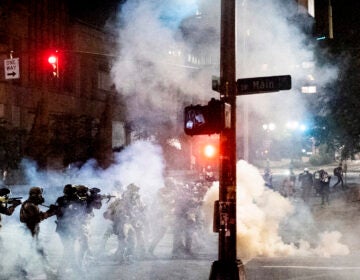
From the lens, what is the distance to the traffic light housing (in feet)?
20.0

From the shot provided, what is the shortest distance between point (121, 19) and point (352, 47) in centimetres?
1697

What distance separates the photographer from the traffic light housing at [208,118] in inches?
240

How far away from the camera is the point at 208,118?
20.2 ft

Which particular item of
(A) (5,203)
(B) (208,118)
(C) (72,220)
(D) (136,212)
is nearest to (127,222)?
(D) (136,212)

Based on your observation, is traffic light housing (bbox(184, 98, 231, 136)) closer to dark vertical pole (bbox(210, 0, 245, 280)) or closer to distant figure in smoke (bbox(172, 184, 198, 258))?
dark vertical pole (bbox(210, 0, 245, 280))

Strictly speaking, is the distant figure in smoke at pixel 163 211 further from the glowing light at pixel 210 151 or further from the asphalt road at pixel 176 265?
the glowing light at pixel 210 151

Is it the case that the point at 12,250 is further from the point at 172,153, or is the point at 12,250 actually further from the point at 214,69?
the point at 172,153

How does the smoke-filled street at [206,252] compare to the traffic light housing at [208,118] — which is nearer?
the traffic light housing at [208,118]

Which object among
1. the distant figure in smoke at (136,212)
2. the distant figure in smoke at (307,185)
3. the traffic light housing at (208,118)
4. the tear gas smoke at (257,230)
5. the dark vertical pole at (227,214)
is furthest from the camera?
the distant figure in smoke at (307,185)

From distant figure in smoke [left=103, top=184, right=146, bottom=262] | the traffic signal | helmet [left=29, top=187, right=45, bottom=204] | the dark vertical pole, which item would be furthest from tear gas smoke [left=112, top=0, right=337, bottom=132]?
helmet [left=29, top=187, right=45, bottom=204]

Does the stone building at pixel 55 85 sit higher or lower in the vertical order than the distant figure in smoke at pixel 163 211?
higher

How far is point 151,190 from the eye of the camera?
14.3 m

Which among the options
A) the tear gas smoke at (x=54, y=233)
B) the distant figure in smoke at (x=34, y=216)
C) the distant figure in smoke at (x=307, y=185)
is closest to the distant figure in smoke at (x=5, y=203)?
the distant figure in smoke at (x=34, y=216)

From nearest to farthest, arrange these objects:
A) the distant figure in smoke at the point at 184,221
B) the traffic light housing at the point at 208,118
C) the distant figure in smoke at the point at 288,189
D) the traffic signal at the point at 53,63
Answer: the traffic light housing at the point at 208,118
the distant figure in smoke at the point at 184,221
the traffic signal at the point at 53,63
the distant figure in smoke at the point at 288,189
